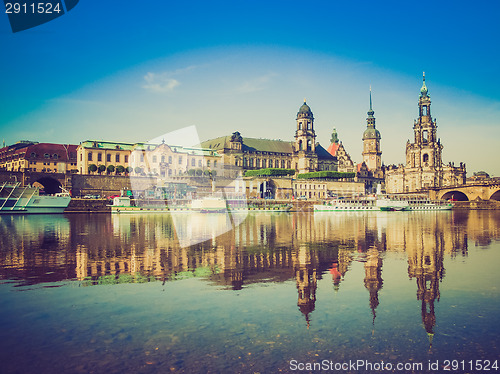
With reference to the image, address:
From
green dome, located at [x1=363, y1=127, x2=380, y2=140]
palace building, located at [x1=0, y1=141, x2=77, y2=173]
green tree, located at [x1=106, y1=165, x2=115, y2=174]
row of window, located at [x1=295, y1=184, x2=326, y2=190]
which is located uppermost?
green dome, located at [x1=363, y1=127, x2=380, y2=140]

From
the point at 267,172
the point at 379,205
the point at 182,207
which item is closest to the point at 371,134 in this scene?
the point at 267,172

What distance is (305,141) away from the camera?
4678 inches

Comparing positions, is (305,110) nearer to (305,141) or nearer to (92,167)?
(305,141)

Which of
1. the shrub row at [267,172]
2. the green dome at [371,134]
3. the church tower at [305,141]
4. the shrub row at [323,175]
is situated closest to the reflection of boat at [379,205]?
the shrub row at [267,172]

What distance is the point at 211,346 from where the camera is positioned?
7.45 meters

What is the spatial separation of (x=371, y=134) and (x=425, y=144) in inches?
776

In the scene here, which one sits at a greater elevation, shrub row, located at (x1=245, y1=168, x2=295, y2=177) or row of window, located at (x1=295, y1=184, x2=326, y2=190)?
shrub row, located at (x1=245, y1=168, x2=295, y2=177)

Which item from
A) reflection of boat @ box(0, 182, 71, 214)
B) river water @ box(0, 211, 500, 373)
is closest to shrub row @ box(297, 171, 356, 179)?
reflection of boat @ box(0, 182, 71, 214)

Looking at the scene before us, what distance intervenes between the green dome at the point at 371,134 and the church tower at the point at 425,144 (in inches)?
558

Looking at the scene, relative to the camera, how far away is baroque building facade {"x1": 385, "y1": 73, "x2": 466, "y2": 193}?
114m

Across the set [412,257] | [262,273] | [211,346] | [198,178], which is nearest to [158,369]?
[211,346]

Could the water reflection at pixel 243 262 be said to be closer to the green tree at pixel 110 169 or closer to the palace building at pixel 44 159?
the green tree at pixel 110 169

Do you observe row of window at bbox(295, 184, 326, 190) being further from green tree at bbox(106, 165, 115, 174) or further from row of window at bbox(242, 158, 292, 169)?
green tree at bbox(106, 165, 115, 174)

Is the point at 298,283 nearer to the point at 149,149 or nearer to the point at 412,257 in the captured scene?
the point at 412,257
